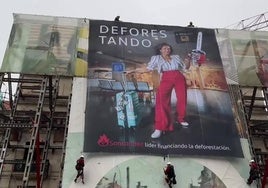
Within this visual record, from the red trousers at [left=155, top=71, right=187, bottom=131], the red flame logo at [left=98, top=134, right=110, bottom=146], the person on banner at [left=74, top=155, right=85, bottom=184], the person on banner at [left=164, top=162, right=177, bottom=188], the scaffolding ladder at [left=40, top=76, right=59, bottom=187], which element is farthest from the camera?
the red trousers at [left=155, top=71, right=187, bottom=131]

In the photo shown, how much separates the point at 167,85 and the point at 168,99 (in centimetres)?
92

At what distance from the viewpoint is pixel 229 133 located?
72.6 feet

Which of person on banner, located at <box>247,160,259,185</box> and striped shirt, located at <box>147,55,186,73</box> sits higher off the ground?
striped shirt, located at <box>147,55,186,73</box>

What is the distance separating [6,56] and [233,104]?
1238cm

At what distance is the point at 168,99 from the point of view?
75.9 feet

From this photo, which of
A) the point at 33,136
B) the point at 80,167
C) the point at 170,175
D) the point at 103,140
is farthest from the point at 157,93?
the point at 33,136

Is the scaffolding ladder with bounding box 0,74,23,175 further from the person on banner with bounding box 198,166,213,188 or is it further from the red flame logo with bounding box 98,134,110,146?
the person on banner with bounding box 198,166,213,188

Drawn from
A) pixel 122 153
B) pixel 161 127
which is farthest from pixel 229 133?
pixel 122 153

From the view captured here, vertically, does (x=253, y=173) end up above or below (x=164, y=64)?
below

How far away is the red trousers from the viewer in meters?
22.2

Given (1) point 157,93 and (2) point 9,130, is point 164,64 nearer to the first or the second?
(1) point 157,93

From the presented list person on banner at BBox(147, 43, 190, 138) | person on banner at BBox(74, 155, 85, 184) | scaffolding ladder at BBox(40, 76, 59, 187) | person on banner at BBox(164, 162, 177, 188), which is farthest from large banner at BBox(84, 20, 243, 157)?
scaffolding ladder at BBox(40, 76, 59, 187)

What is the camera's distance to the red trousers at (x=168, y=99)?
22.2m

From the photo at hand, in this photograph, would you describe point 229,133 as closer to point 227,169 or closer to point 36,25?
point 227,169
